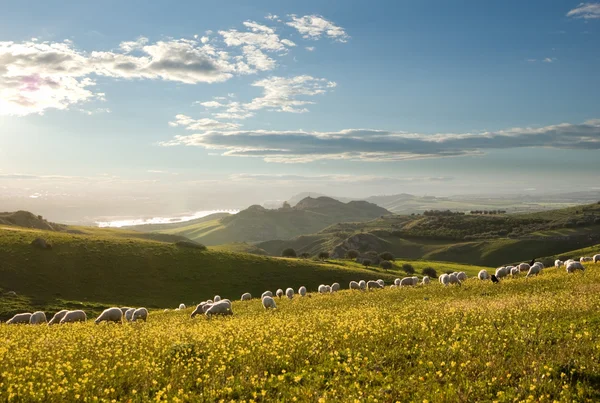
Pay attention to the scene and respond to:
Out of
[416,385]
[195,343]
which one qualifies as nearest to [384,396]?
[416,385]

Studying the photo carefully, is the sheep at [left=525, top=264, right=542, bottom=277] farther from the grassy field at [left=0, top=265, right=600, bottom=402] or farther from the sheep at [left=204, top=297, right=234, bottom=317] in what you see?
the sheep at [left=204, top=297, right=234, bottom=317]

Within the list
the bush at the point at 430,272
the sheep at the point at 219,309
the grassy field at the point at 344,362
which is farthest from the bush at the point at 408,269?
the grassy field at the point at 344,362

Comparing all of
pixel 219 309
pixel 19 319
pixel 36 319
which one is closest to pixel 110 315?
pixel 36 319

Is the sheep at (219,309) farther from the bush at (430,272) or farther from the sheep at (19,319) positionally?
the bush at (430,272)

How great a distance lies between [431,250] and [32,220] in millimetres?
165815

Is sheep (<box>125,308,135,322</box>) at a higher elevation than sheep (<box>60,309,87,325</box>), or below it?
below

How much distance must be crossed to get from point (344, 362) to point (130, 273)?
209 feet

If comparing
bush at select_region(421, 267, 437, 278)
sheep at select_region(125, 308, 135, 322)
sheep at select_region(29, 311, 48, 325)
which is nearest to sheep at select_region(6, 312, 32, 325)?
sheep at select_region(29, 311, 48, 325)

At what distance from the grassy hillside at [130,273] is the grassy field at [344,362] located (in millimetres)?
40370

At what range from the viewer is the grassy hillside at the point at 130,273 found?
185 ft

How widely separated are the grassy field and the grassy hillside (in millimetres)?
40370

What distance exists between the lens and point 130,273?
67.4 meters

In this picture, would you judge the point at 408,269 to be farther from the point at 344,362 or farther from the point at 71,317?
the point at 344,362

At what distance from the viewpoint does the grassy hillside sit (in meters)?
56.4
